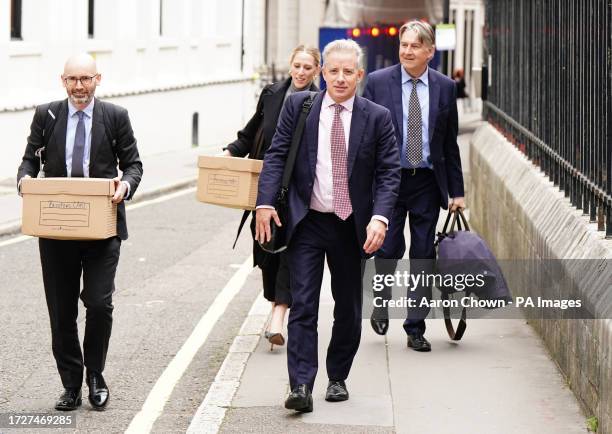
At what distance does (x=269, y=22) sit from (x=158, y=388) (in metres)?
46.0

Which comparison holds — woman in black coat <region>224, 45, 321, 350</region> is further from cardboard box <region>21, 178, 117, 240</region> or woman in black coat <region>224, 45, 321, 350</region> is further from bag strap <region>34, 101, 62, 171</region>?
cardboard box <region>21, 178, 117, 240</region>

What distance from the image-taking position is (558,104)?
9.84m

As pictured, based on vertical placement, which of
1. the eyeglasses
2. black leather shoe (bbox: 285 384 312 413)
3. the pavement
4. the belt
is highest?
the eyeglasses

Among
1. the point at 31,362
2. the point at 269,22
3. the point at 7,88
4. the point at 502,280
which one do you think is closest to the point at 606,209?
the point at 502,280

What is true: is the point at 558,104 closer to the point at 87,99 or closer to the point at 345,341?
the point at 345,341

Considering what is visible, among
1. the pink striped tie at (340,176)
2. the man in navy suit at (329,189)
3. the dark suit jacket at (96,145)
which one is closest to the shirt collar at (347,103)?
the man in navy suit at (329,189)

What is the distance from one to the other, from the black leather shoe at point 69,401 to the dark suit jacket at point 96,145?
82 cm

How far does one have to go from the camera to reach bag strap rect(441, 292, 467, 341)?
29.5ft

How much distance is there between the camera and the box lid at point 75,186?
7.04m

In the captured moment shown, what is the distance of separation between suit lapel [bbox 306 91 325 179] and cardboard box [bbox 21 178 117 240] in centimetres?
98

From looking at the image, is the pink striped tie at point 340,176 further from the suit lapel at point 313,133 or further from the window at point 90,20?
the window at point 90,20

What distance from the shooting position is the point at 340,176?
7.21m

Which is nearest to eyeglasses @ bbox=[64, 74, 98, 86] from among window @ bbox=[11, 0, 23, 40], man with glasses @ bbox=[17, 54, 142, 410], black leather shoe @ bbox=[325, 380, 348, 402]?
man with glasses @ bbox=[17, 54, 142, 410]

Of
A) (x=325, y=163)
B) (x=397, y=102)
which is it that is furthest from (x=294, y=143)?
(x=397, y=102)
